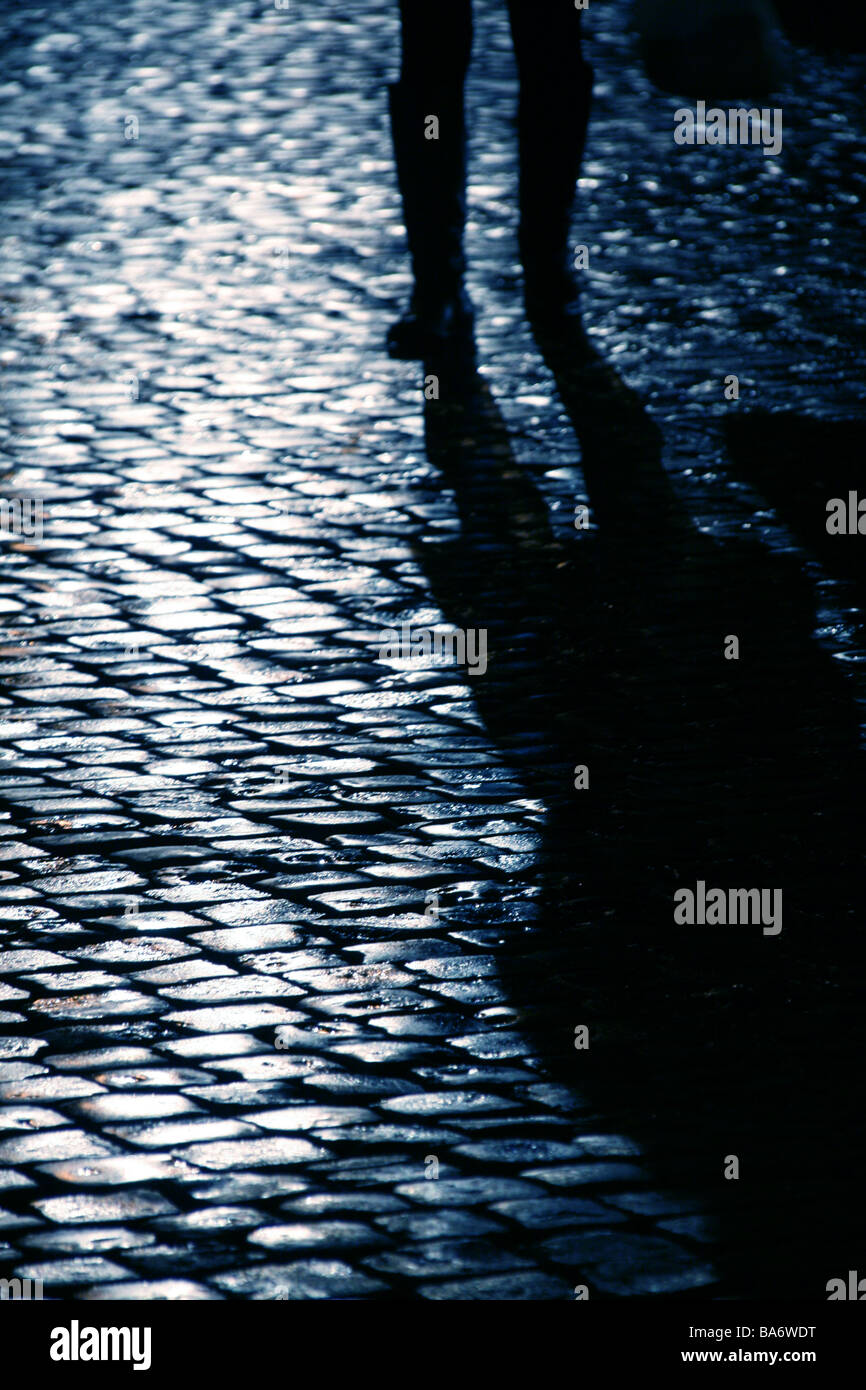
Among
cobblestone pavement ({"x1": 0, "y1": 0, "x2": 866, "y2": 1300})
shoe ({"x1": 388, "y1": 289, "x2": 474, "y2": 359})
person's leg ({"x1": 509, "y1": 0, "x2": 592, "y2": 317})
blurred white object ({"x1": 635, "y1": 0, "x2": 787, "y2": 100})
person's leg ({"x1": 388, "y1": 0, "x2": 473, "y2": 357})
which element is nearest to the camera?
cobblestone pavement ({"x1": 0, "y1": 0, "x2": 866, "y2": 1300})

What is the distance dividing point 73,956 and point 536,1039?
970 mm

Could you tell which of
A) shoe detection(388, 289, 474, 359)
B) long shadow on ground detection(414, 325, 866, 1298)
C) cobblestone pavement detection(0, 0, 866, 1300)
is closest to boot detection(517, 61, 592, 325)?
cobblestone pavement detection(0, 0, 866, 1300)

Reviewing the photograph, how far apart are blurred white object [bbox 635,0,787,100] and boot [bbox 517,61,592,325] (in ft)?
2.54

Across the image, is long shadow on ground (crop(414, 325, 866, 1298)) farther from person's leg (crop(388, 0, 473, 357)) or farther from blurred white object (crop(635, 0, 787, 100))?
blurred white object (crop(635, 0, 787, 100))

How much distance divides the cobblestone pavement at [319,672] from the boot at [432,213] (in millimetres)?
179

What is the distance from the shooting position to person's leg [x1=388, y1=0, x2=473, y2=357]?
7461 mm

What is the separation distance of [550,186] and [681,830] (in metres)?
4.30

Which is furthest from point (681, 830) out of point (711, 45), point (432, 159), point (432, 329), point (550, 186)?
point (550, 186)

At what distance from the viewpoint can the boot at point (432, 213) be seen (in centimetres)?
761

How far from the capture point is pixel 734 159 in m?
10.5

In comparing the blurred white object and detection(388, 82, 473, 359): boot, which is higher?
the blurred white object

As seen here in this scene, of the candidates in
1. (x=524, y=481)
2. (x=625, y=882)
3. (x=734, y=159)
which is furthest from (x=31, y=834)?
(x=734, y=159)

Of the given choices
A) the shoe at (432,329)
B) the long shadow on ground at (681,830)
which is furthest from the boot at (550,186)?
the long shadow on ground at (681,830)
